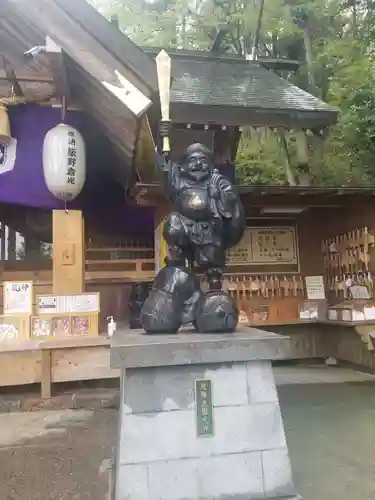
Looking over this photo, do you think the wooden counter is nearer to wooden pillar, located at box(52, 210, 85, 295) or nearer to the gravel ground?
the gravel ground

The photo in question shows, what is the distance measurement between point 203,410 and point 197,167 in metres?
2.00

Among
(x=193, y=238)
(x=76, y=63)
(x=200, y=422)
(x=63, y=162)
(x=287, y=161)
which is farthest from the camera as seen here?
(x=287, y=161)

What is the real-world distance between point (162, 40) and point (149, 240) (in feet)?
25.7

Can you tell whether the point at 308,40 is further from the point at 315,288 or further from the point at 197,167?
the point at 197,167

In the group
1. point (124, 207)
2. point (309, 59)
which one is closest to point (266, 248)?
point (124, 207)

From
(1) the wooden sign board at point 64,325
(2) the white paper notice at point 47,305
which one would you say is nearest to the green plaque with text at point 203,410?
(1) the wooden sign board at point 64,325

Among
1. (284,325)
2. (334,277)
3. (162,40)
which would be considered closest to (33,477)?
(284,325)

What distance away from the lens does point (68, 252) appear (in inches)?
294

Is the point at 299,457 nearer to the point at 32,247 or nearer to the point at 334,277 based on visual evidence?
the point at 334,277

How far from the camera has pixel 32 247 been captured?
914 cm

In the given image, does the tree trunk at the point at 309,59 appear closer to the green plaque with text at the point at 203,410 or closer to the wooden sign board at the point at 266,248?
the wooden sign board at the point at 266,248

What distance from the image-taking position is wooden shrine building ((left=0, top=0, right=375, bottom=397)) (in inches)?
237

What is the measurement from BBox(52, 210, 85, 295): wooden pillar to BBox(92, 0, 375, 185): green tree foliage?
7.35 m

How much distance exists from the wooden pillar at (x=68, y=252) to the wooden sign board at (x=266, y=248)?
10.4 feet
